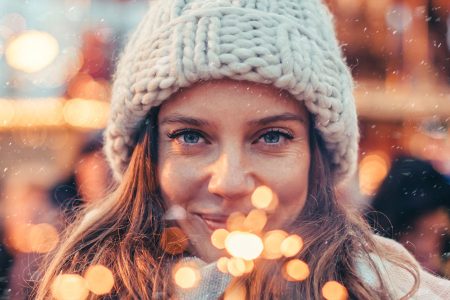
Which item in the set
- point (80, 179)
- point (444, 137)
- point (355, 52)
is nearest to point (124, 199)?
point (80, 179)

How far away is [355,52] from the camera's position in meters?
5.02

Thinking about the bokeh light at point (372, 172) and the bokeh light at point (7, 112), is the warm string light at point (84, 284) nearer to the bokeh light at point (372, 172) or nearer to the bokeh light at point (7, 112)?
the bokeh light at point (372, 172)

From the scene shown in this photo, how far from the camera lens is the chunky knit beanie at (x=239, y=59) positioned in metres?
1.41

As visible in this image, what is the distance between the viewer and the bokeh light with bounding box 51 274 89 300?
1446 mm

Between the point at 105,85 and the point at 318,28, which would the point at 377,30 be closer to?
the point at 105,85

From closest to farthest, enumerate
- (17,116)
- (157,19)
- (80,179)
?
(157,19), (80,179), (17,116)

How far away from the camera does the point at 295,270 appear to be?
1.43 metres

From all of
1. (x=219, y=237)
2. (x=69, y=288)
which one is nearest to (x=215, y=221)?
(x=219, y=237)

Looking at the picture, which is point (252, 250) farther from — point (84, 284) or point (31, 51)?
point (31, 51)

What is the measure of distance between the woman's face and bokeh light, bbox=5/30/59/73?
283 centimetres

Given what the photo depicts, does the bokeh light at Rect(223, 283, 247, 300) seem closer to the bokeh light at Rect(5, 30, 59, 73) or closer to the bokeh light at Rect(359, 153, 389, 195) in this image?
the bokeh light at Rect(359, 153, 389, 195)

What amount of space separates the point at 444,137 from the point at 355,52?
1038 millimetres

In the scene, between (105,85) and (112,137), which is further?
(105,85)

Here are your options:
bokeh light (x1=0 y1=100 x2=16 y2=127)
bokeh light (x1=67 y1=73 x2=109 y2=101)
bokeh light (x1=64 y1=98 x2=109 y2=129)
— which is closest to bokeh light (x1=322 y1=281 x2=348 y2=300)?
bokeh light (x1=64 y1=98 x2=109 y2=129)
